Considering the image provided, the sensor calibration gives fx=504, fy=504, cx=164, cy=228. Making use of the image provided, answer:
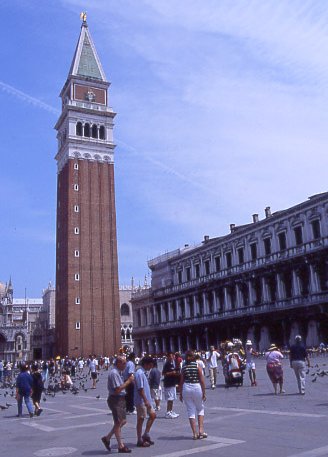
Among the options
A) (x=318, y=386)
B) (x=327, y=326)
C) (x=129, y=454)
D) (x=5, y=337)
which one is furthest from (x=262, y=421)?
(x=5, y=337)

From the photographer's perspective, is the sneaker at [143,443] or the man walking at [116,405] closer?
the man walking at [116,405]

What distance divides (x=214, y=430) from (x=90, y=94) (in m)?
65.6

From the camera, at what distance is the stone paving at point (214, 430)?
823 cm

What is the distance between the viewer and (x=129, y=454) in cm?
837

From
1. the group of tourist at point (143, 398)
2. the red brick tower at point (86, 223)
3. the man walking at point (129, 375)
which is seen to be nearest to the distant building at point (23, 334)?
the red brick tower at point (86, 223)

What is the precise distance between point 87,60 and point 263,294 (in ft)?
149

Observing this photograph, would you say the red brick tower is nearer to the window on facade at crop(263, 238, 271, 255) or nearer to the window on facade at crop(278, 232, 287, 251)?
the window on facade at crop(263, 238, 271, 255)

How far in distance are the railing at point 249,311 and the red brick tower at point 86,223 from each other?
25.7 ft

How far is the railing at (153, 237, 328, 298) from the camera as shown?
40031 mm

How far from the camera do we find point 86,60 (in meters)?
72.6

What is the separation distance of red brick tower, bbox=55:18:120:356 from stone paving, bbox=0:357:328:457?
4494 cm

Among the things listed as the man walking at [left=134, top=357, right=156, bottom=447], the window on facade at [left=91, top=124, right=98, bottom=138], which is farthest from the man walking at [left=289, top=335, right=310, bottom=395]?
the window on facade at [left=91, top=124, right=98, bottom=138]

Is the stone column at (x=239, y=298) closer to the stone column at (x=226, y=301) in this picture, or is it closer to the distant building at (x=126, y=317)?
the stone column at (x=226, y=301)

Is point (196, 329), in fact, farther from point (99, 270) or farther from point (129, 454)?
point (129, 454)
